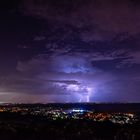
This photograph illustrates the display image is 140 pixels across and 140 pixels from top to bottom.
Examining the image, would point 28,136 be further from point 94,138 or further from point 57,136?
point 94,138

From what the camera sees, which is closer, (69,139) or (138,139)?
(69,139)

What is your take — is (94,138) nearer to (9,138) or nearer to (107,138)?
(107,138)

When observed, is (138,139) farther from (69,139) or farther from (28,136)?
(28,136)

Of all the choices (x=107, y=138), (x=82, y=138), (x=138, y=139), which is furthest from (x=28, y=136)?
(x=138, y=139)

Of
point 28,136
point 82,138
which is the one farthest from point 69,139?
point 28,136

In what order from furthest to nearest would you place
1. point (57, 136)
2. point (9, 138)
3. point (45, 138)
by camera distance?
point (57, 136)
point (45, 138)
point (9, 138)

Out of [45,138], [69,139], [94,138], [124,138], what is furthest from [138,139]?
[45,138]

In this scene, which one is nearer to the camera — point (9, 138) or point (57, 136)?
point (9, 138)

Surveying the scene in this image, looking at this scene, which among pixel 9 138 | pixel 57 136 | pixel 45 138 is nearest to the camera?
pixel 9 138
